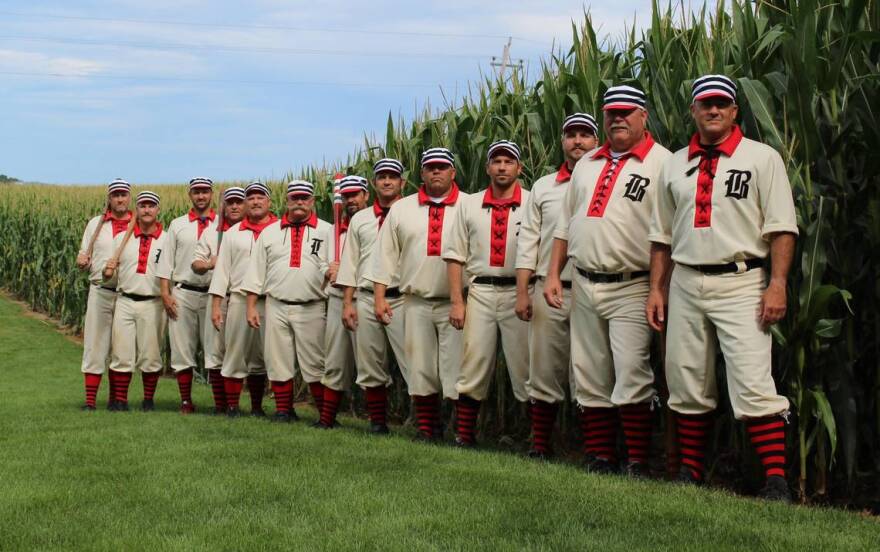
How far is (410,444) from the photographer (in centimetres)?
805

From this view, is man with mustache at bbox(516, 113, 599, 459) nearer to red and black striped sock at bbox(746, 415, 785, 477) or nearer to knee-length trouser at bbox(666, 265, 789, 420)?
knee-length trouser at bbox(666, 265, 789, 420)

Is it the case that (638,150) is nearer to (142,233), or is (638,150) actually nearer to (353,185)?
(353,185)

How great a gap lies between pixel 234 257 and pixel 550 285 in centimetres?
460

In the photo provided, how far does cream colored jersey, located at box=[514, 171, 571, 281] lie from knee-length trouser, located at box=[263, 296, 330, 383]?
121 inches

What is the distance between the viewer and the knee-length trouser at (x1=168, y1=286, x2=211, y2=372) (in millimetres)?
11547

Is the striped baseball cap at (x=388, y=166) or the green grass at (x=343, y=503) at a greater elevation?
the striped baseball cap at (x=388, y=166)

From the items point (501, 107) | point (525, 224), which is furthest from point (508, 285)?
point (501, 107)

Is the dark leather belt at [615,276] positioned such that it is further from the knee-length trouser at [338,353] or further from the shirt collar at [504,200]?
the knee-length trouser at [338,353]

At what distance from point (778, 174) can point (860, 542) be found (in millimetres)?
2022

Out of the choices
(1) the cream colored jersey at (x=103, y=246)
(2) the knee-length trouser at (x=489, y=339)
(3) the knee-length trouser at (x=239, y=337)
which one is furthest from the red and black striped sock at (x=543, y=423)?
(1) the cream colored jersey at (x=103, y=246)

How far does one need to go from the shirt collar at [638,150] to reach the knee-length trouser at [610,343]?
77 centimetres

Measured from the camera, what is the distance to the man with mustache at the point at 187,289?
1150 cm

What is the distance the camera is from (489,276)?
8086 millimetres

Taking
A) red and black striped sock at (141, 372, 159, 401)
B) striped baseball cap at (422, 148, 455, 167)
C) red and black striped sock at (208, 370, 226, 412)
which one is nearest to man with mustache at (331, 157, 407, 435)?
striped baseball cap at (422, 148, 455, 167)
